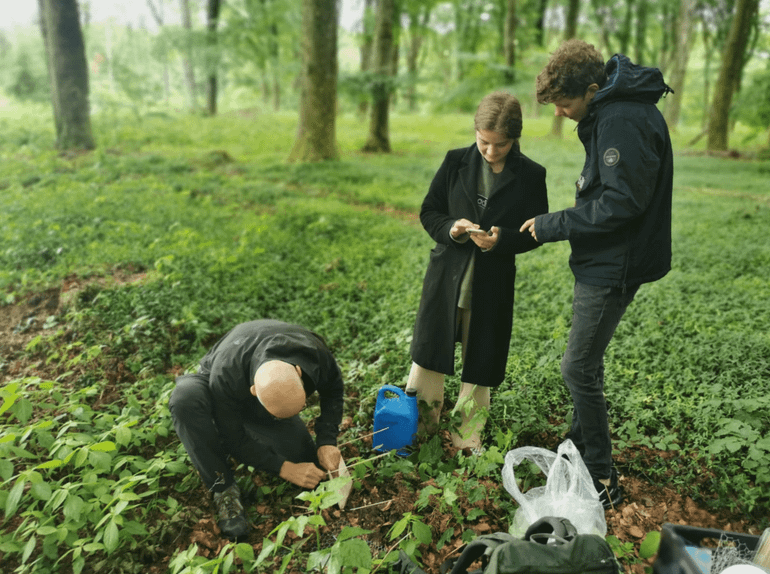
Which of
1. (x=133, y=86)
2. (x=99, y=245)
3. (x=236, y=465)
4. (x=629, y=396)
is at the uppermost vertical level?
(x=133, y=86)

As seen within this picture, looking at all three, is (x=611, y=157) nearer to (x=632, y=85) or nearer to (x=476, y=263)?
(x=632, y=85)

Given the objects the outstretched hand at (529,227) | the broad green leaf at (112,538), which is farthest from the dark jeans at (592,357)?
the broad green leaf at (112,538)

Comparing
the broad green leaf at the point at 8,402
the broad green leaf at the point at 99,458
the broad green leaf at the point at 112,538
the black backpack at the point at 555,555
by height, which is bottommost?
the broad green leaf at the point at 112,538

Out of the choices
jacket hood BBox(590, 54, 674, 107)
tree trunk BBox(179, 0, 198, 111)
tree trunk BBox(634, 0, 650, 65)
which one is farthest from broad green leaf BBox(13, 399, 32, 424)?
tree trunk BBox(634, 0, 650, 65)

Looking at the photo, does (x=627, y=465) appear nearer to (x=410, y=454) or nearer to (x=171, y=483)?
(x=410, y=454)

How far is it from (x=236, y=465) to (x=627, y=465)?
7.68 ft

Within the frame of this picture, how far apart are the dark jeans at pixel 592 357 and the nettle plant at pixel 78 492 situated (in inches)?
83.0

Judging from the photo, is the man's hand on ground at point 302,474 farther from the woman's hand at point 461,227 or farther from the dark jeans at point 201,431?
the woman's hand at point 461,227

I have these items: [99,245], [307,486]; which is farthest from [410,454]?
[99,245]

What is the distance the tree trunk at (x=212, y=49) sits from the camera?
19969mm

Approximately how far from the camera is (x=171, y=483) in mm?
2898

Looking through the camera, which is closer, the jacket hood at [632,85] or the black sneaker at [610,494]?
the jacket hood at [632,85]

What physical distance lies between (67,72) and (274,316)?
36.1 ft

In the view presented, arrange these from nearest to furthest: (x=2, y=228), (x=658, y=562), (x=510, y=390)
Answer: (x=658, y=562), (x=510, y=390), (x=2, y=228)
